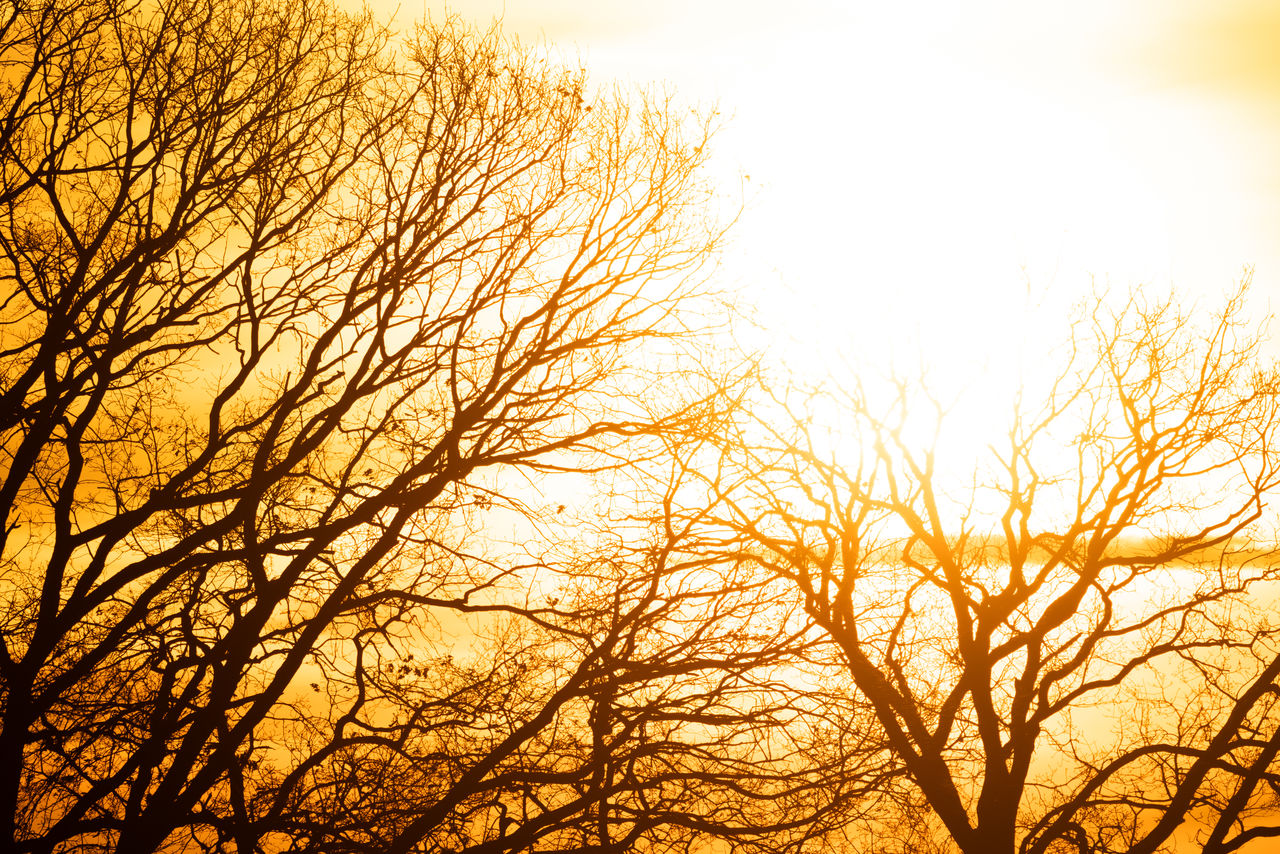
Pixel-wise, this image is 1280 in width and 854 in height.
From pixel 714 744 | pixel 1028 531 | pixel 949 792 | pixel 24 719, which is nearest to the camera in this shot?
pixel 24 719

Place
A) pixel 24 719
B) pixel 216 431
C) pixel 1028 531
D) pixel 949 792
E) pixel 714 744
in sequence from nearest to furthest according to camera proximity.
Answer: pixel 24 719
pixel 714 744
pixel 216 431
pixel 949 792
pixel 1028 531

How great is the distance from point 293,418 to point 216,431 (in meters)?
0.72

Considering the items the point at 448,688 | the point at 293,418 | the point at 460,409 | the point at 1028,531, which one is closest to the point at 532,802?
the point at 448,688

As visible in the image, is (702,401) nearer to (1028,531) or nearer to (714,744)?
(714,744)

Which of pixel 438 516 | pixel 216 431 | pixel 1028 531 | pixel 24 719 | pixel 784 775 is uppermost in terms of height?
pixel 1028 531

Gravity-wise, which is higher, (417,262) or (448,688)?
(417,262)

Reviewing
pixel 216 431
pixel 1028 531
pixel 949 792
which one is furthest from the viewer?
pixel 1028 531

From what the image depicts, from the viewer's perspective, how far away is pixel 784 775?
8.45 meters

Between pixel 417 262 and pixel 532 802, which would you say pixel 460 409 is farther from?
pixel 532 802

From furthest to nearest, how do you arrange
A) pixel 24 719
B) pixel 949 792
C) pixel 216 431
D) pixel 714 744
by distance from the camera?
pixel 949 792
pixel 216 431
pixel 714 744
pixel 24 719

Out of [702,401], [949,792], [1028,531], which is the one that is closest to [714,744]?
[702,401]

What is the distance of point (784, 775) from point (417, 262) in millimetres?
5967

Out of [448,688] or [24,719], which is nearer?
[24,719]

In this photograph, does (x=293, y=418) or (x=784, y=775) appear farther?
(x=293, y=418)
